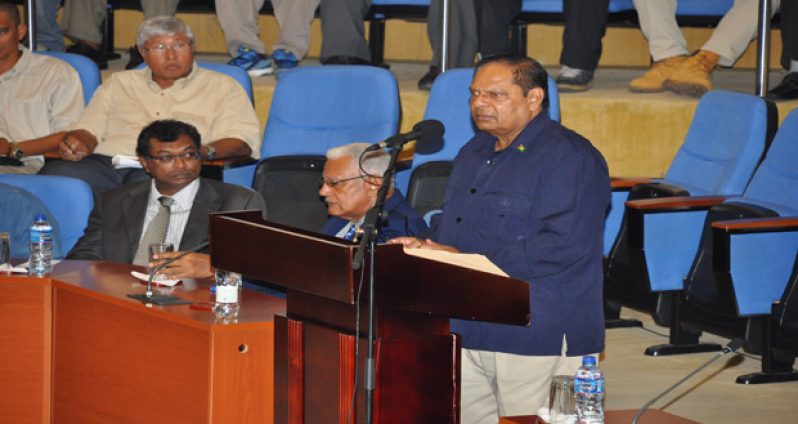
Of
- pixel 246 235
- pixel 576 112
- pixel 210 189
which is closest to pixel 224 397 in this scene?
pixel 246 235

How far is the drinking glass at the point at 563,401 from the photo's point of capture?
7.66 feet

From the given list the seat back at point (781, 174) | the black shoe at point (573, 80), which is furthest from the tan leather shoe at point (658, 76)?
the seat back at point (781, 174)

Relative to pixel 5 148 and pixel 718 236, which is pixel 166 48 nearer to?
pixel 5 148

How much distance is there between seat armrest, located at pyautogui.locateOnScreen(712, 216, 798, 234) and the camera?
418 cm

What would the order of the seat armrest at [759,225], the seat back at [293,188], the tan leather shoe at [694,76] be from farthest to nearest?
1. the tan leather shoe at [694,76]
2. the seat back at [293,188]
3. the seat armrest at [759,225]

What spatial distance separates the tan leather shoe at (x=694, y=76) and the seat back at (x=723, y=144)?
77 cm

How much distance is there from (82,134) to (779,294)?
2.72 m

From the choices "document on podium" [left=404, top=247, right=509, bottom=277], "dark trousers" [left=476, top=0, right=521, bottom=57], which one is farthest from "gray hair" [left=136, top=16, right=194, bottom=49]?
"document on podium" [left=404, top=247, right=509, bottom=277]

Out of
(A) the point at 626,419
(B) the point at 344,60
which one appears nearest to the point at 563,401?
(A) the point at 626,419

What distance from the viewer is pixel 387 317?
8.15ft

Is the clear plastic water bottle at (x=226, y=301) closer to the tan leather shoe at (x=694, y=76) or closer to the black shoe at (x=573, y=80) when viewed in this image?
the black shoe at (x=573, y=80)

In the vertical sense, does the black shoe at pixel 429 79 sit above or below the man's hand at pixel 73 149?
above

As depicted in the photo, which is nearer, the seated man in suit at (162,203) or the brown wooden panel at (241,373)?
the brown wooden panel at (241,373)

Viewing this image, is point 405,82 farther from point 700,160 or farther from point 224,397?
point 224,397
